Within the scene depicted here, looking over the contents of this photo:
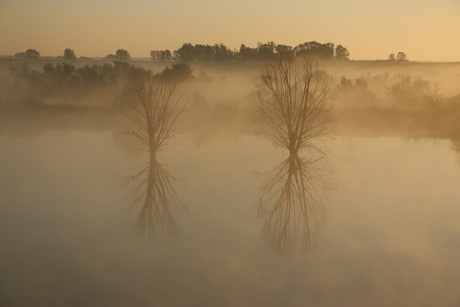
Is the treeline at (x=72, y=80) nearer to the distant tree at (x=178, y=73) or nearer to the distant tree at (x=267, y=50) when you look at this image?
the distant tree at (x=178, y=73)

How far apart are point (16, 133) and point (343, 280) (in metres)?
18.9

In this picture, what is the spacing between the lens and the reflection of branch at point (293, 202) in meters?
9.07

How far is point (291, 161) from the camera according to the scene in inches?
617

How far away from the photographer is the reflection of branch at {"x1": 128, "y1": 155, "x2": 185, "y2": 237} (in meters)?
9.63

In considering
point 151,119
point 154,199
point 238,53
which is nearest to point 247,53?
point 238,53

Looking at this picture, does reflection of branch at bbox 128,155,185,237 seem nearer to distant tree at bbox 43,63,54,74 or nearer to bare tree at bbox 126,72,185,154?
bare tree at bbox 126,72,185,154

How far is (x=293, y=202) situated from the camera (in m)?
11.3

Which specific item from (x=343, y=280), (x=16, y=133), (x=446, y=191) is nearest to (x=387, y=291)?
(x=343, y=280)

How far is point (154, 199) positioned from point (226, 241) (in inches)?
136

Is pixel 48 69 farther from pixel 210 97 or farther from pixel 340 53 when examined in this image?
pixel 340 53

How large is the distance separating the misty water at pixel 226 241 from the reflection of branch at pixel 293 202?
119 millimetres

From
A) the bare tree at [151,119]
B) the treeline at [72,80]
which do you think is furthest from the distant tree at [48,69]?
the bare tree at [151,119]

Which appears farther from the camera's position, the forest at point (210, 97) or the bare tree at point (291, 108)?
the forest at point (210, 97)

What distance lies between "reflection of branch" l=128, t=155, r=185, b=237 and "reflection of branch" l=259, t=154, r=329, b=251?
2134 mm
